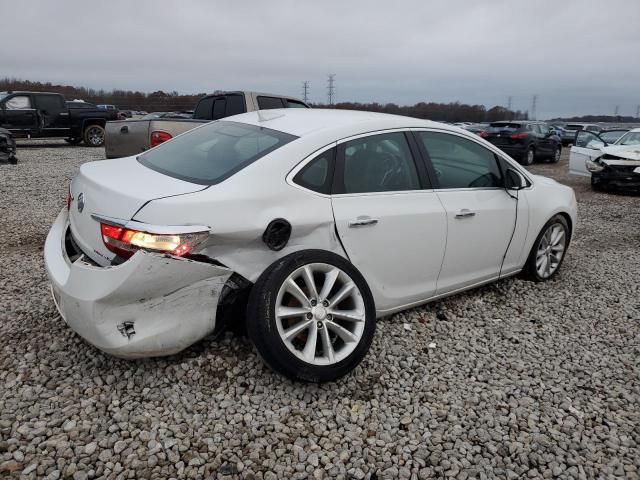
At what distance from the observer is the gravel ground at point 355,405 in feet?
7.38

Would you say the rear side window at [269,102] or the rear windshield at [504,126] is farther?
the rear windshield at [504,126]

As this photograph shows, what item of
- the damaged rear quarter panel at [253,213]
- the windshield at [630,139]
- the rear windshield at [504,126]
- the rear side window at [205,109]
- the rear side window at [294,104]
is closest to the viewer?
the damaged rear quarter panel at [253,213]

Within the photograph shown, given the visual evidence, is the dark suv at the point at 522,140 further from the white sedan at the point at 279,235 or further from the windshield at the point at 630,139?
the white sedan at the point at 279,235

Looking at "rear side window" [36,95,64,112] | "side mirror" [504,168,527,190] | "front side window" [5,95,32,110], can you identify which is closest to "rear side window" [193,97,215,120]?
"side mirror" [504,168,527,190]

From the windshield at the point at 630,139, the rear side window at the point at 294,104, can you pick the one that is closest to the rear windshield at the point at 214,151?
the rear side window at the point at 294,104

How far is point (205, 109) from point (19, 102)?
31.5 ft

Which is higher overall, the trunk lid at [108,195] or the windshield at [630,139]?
the windshield at [630,139]

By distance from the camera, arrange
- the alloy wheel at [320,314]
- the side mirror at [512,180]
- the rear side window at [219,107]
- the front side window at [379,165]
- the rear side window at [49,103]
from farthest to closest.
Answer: the rear side window at [49,103] → the rear side window at [219,107] → the side mirror at [512,180] → the front side window at [379,165] → the alloy wheel at [320,314]

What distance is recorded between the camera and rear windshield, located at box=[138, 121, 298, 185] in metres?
2.86

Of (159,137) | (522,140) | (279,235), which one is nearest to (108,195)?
(279,235)

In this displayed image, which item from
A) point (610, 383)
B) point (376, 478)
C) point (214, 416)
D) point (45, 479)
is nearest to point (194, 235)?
point (214, 416)

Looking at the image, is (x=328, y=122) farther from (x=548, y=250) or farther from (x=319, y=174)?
(x=548, y=250)

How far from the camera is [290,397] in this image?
2.70 metres

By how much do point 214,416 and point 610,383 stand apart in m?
2.36
